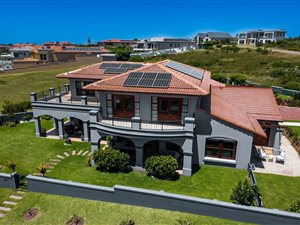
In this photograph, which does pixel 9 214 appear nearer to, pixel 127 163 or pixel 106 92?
pixel 127 163

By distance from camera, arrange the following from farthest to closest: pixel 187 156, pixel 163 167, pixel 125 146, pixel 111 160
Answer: pixel 125 146, pixel 111 160, pixel 187 156, pixel 163 167

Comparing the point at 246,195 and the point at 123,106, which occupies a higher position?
the point at 123,106

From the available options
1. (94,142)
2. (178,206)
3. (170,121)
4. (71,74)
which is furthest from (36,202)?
(71,74)

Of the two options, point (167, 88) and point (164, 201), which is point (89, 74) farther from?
point (164, 201)

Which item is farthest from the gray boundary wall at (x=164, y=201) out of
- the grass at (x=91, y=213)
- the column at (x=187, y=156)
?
the column at (x=187, y=156)

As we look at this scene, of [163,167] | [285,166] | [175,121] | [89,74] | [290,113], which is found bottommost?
[285,166]

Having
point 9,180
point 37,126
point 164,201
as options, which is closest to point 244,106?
point 164,201

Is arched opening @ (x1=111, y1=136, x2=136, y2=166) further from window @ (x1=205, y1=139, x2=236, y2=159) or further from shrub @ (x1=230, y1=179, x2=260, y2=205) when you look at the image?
shrub @ (x1=230, y1=179, x2=260, y2=205)
